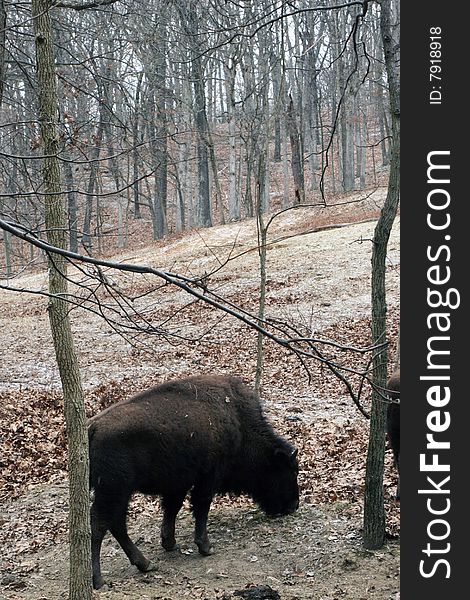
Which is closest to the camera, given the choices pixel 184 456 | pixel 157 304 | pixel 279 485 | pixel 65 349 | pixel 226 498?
pixel 157 304

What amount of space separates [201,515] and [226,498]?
167cm

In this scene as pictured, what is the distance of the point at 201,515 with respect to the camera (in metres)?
7.88

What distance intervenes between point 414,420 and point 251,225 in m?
28.0

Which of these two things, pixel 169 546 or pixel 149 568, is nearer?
pixel 149 568

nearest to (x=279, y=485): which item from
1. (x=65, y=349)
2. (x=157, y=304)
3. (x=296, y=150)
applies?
(x=65, y=349)

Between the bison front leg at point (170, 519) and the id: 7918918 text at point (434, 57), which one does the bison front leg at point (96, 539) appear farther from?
A: the id: 7918918 text at point (434, 57)

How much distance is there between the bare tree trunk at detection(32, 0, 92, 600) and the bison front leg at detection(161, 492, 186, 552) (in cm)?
192

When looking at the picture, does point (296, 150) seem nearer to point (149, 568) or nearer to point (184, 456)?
point (184, 456)

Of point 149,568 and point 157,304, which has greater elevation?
point 157,304

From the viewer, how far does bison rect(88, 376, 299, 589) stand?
733 centimetres

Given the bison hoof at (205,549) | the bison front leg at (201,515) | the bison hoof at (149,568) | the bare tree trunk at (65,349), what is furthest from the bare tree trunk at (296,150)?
the bare tree trunk at (65,349)

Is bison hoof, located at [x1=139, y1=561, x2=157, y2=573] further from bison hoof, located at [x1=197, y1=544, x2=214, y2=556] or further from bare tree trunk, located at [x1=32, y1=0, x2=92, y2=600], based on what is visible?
bare tree trunk, located at [x1=32, y1=0, x2=92, y2=600]

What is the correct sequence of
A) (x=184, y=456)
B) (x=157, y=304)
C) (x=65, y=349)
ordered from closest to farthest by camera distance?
(x=157, y=304), (x=65, y=349), (x=184, y=456)

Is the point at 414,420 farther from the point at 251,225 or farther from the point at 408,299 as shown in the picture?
the point at 251,225
